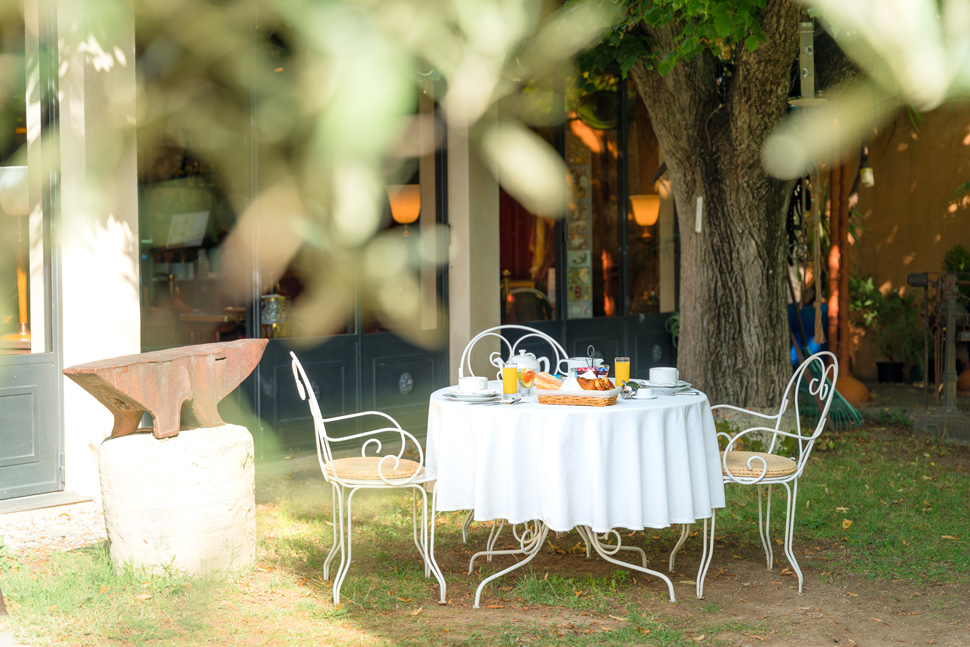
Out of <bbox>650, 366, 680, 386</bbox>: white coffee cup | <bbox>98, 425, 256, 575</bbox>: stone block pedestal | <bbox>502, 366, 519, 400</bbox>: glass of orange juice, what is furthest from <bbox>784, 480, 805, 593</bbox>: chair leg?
<bbox>98, 425, 256, 575</bbox>: stone block pedestal

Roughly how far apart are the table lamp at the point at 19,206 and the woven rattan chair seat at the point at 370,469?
7.46ft

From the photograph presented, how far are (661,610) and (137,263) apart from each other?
332 cm

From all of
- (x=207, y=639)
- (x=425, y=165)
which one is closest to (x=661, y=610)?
(x=207, y=639)

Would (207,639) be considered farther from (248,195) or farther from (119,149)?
(248,195)

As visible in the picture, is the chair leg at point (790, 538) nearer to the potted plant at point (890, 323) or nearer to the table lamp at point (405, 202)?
the table lamp at point (405, 202)

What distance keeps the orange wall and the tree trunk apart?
4042 mm

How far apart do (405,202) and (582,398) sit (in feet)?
13.2

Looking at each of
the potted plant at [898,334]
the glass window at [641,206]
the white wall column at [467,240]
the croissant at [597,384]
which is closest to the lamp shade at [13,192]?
the white wall column at [467,240]

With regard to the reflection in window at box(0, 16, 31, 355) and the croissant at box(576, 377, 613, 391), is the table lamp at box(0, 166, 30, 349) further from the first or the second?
the croissant at box(576, 377, 613, 391)

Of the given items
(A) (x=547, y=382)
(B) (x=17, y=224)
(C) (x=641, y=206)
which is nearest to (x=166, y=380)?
(A) (x=547, y=382)

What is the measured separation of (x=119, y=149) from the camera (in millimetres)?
5023

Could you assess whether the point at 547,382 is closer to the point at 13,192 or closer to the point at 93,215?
the point at 93,215

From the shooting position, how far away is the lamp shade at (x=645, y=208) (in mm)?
8898

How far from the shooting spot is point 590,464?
11.1 ft
